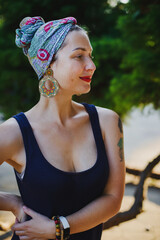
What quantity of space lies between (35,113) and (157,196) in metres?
3.11

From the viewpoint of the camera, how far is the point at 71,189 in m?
1.27

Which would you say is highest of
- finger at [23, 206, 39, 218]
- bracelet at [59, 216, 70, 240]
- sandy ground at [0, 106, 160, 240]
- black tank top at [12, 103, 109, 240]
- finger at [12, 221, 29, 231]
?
black tank top at [12, 103, 109, 240]

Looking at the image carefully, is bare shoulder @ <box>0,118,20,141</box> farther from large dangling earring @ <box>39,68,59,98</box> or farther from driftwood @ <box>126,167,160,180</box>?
driftwood @ <box>126,167,160,180</box>

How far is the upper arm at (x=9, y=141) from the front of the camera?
49.8 inches

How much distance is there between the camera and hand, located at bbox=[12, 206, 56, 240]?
4.06 ft

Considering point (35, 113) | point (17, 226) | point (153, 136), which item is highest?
point (35, 113)

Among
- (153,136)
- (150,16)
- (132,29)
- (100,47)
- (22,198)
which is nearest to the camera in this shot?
(22,198)

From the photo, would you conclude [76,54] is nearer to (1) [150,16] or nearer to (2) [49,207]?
(2) [49,207]

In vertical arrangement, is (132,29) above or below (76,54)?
above

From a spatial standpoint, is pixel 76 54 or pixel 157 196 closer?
pixel 76 54

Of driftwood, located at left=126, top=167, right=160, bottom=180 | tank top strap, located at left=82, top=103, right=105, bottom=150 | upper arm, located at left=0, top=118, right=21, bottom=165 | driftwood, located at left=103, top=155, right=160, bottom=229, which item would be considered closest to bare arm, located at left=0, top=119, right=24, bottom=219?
upper arm, located at left=0, top=118, right=21, bottom=165

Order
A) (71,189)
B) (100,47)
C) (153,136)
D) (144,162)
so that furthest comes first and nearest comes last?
(153,136), (100,47), (144,162), (71,189)

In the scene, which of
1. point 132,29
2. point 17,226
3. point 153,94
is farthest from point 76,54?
point 132,29

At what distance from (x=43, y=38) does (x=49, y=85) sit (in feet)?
0.74
